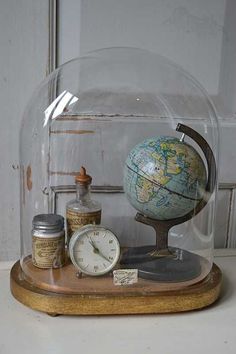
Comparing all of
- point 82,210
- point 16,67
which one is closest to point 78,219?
point 82,210

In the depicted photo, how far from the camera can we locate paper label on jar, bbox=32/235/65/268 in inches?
31.2

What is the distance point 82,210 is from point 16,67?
0.38 m

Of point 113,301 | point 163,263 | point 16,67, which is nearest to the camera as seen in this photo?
point 113,301

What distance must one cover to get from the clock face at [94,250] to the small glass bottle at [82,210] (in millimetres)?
64

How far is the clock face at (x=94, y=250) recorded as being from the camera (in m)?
0.77

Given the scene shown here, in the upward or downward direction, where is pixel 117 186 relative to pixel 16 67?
downward

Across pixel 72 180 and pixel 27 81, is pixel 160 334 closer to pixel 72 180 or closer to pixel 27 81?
pixel 72 180

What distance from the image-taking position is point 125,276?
777 millimetres

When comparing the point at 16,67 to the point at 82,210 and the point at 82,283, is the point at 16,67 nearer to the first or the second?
the point at 82,210

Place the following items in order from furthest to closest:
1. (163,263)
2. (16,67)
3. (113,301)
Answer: (16,67) < (163,263) < (113,301)

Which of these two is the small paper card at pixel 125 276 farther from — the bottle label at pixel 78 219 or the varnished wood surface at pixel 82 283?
the bottle label at pixel 78 219

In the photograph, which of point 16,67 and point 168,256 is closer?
point 168,256

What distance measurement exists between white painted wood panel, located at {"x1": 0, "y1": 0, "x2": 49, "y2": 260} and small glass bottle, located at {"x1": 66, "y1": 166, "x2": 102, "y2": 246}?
0.76 ft

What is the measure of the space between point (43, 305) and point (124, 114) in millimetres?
488
